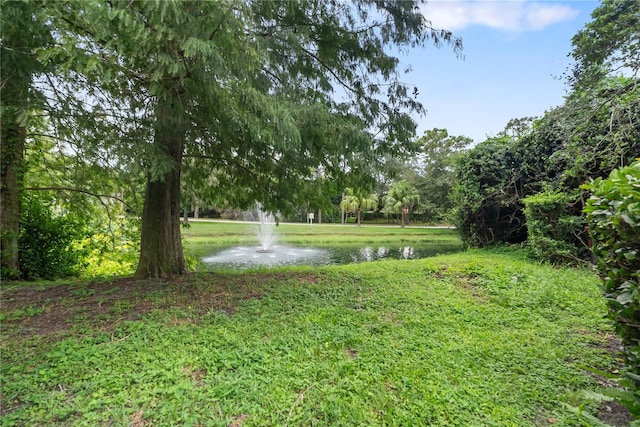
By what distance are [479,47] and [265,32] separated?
3.08 m

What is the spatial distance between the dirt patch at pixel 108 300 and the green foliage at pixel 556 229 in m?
4.91

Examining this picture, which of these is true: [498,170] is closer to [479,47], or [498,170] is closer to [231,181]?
[479,47]

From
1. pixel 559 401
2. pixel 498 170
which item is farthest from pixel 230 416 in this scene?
pixel 498 170

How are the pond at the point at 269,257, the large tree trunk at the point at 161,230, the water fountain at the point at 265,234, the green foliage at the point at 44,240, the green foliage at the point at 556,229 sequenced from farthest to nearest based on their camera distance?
the water fountain at the point at 265,234, the pond at the point at 269,257, the green foliage at the point at 556,229, the green foliage at the point at 44,240, the large tree trunk at the point at 161,230

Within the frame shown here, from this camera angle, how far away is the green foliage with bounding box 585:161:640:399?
1477mm

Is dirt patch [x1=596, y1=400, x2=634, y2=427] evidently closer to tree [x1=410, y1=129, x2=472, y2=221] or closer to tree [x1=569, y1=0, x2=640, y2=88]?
tree [x1=569, y1=0, x2=640, y2=88]

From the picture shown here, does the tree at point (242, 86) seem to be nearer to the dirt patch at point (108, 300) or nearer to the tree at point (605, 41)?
the dirt patch at point (108, 300)

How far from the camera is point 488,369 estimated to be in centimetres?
219

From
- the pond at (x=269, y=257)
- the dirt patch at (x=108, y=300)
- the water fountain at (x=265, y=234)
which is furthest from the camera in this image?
the water fountain at (x=265, y=234)

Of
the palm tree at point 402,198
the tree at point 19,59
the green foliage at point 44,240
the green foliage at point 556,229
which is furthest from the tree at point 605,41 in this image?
the palm tree at point 402,198

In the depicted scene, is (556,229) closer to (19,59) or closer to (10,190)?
(19,59)

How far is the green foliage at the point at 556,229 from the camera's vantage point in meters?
5.79

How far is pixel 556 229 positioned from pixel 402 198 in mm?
17906

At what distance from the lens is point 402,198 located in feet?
77.9
